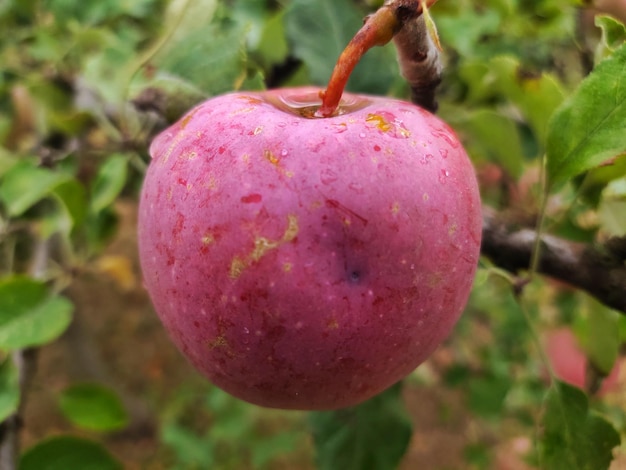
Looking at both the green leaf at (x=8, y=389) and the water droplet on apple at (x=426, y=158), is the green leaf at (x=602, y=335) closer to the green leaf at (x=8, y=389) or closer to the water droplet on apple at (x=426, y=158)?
the water droplet on apple at (x=426, y=158)

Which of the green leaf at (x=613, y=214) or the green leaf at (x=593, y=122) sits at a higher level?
the green leaf at (x=593, y=122)

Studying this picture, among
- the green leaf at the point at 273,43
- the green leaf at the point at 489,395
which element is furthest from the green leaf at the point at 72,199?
the green leaf at the point at 489,395

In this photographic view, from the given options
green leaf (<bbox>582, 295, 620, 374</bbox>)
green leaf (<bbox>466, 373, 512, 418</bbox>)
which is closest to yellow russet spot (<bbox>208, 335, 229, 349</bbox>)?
green leaf (<bbox>582, 295, 620, 374</bbox>)

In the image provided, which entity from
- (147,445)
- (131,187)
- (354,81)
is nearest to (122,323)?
(147,445)

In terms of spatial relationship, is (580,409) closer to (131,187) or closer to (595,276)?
(595,276)

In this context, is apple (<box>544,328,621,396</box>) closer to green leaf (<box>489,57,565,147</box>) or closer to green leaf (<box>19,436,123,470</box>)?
green leaf (<box>489,57,565,147</box>)
